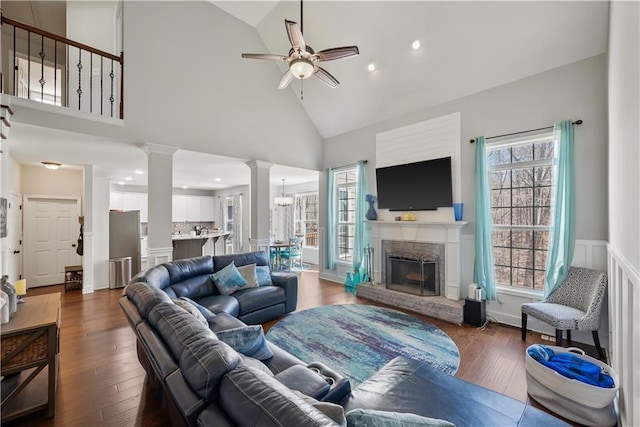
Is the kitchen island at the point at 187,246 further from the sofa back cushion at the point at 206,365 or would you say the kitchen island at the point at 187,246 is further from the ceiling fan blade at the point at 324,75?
the sofa back cushion at the point at 206,365

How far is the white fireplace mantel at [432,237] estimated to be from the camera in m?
4.14

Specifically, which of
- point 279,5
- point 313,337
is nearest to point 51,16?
point 279,5

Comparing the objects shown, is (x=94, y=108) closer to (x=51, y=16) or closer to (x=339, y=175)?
(x=51, y=16)

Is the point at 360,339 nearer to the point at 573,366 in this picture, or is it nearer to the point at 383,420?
the point at 573,366

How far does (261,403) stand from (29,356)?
2.20m

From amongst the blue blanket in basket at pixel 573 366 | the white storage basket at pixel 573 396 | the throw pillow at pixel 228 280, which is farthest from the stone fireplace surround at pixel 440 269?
the throw pillow at pixel 228 280

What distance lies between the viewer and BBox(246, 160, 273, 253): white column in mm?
5246

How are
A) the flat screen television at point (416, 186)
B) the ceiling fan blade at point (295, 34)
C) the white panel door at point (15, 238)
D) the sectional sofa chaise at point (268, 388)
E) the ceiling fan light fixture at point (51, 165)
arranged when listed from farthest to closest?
the ceiling fan light fixture at point (51, 165) → the white panel door at point (15, 238) → the flat screen television at point (416, 186) → the ceiling fan blade at point (295, 34) → the sectional sofa chaise at point (268, 388)

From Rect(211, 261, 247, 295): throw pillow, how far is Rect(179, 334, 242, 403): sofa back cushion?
247 cm

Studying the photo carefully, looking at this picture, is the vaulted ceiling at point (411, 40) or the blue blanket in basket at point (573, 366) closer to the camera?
the blue blanket in basket at point (573, 366)

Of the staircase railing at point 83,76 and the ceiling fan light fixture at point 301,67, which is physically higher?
the staircase railing at point 83,76

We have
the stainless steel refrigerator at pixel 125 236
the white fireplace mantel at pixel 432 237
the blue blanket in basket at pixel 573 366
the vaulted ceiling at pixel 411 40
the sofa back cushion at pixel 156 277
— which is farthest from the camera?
the stainless steel refrigerator at pixel 125 236

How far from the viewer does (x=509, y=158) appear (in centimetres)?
387

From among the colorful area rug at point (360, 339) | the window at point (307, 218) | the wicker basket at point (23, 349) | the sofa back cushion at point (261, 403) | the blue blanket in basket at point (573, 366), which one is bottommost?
the colorful area rug at point (360, 339)
